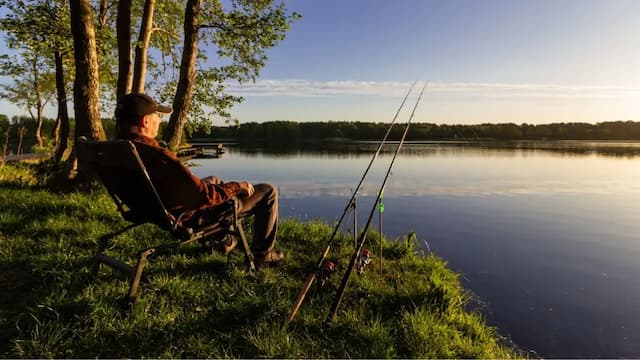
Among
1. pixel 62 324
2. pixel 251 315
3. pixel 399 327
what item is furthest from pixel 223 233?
pixel 399 327

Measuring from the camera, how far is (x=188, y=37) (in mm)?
8359

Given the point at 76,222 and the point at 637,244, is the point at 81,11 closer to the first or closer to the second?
the point at 76,222

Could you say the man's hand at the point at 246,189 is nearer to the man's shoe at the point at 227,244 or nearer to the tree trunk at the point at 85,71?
the man's shoe at the point at 227,244

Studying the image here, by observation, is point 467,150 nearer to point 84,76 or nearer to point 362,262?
point 84,76

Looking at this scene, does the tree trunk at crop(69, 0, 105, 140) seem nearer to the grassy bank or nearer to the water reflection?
the grassy bank

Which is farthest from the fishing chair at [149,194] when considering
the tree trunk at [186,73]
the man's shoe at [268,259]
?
the tree trunk at [186,73]

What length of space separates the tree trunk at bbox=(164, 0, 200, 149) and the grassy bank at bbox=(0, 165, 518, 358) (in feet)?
12.2

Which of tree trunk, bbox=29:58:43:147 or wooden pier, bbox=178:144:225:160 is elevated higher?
tree trunk, bbox=29:58:43:147

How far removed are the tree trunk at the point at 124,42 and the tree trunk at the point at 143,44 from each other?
386 millimetres

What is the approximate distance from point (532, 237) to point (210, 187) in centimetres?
877

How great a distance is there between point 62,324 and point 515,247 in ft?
28.1

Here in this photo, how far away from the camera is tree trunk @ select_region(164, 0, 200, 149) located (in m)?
8.38

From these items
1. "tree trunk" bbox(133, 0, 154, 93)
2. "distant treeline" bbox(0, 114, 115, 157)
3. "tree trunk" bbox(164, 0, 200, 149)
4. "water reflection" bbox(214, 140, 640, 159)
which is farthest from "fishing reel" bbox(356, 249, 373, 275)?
"water reflection" bbox(214, 140, 640, 159)

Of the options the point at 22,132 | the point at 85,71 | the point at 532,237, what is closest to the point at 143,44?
the point at 85,71
